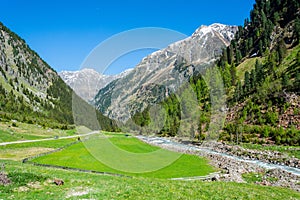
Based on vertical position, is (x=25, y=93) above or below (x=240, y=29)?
below

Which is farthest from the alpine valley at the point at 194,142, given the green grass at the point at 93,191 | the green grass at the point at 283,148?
the green grass at the point at 283,148

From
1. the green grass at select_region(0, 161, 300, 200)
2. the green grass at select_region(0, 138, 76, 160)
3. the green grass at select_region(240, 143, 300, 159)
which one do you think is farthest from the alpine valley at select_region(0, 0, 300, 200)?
the green grass at select_region(240, 143, 300, 159)

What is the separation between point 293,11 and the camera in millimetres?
141625

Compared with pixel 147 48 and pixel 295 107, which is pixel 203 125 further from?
pixel 147 48

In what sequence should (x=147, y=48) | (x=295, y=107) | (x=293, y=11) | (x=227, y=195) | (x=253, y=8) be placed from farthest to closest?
1. (x=253, y=8)
2. (x=293, y=11)
3. (x=295, y=107)
4. (x=147, y=48)
5. (x=227, y=195)

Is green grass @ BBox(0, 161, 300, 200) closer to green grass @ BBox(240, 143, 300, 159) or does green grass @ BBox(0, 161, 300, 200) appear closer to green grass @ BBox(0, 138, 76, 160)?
green grass @ BBox(0, 138, 76, 160)

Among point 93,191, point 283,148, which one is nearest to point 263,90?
point 283,148

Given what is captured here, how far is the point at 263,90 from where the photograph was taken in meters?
88.4

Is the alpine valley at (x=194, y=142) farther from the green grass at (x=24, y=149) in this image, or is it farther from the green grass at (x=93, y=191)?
the green grass at (x=24, y=149)

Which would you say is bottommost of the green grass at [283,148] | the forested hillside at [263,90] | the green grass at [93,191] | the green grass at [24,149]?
the green grass at [24,149]

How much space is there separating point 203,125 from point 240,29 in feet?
375

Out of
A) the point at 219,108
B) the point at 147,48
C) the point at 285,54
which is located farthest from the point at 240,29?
the point at 147,48

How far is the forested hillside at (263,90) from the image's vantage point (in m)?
72.9

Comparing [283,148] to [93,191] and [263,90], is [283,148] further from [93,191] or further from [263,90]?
[93,191]
